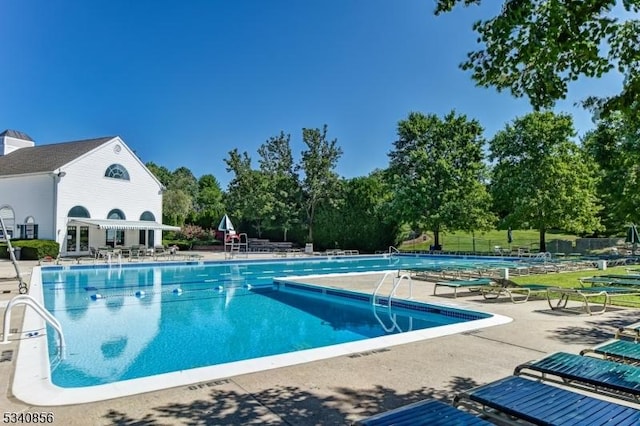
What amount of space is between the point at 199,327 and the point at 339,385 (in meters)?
6.89

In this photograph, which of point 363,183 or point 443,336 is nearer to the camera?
point 443,336

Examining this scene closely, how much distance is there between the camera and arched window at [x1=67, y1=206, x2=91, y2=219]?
30.4 metres

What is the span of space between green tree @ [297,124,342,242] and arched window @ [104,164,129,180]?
15.2 m

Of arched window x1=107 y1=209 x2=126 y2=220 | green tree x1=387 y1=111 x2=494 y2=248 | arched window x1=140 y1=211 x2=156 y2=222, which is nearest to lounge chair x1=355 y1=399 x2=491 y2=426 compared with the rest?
green tree x1=387 y1=111 x2=494 y2=248

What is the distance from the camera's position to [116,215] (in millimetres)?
33406

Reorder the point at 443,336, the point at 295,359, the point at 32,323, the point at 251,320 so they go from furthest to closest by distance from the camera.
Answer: the point at 251,320
the point at 32,323
the point at 443,336
the point at 295,359

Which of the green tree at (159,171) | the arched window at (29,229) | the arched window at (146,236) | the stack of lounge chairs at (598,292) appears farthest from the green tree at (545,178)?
the green tree at (159,171)

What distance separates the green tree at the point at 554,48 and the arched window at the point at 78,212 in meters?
31.7

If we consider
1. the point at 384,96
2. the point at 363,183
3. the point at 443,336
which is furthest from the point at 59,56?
the point at 443,336

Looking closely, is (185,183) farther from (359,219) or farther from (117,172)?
(359,219)

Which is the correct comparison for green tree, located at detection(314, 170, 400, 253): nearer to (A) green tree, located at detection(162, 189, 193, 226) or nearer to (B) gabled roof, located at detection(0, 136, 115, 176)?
(A) green tree, located at detection(162, 189, 193, 226)

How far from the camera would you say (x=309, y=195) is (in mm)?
40500

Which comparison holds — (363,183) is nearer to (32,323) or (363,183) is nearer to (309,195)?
(309,195)

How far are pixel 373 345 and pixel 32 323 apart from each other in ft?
22.1
